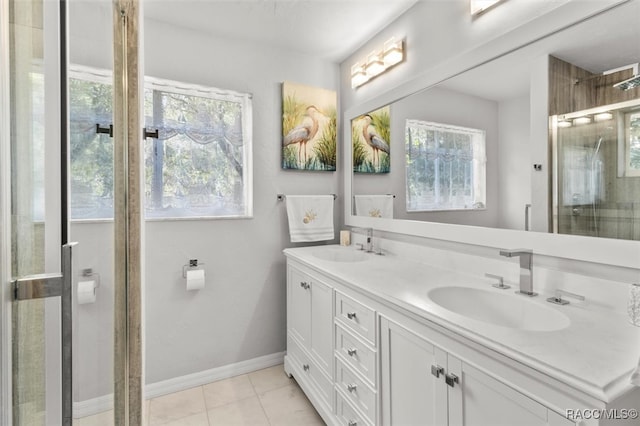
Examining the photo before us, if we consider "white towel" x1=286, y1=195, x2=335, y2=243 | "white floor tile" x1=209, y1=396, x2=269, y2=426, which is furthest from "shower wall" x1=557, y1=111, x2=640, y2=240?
"white floor tile" x1=209, y1=396, x2=269, y2=426

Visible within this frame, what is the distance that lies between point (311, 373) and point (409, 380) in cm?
92

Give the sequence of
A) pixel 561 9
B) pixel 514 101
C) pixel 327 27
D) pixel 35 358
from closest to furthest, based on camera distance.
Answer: pixel 35 358 < pixel 561 9 < pixel 514 101 < pixel 327 27

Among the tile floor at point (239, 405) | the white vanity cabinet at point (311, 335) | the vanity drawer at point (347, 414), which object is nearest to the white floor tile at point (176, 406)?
the tile floor at point (239, 405)

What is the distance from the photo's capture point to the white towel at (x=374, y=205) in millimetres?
2086

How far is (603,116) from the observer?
1029 millimetres

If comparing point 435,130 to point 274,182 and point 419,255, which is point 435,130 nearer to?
point 419,255

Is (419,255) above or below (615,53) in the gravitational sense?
below

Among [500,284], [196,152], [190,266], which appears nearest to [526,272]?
[500,284]

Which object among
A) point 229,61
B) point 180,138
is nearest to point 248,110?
point 229,61

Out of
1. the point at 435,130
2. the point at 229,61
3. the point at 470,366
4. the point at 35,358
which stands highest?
the point at 229,61

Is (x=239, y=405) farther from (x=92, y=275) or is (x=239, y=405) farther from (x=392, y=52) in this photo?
(x=392, y=52)

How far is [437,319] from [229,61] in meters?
2.12

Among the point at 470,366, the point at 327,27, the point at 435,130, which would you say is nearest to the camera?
the point at 470,366

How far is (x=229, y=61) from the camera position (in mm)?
2191
